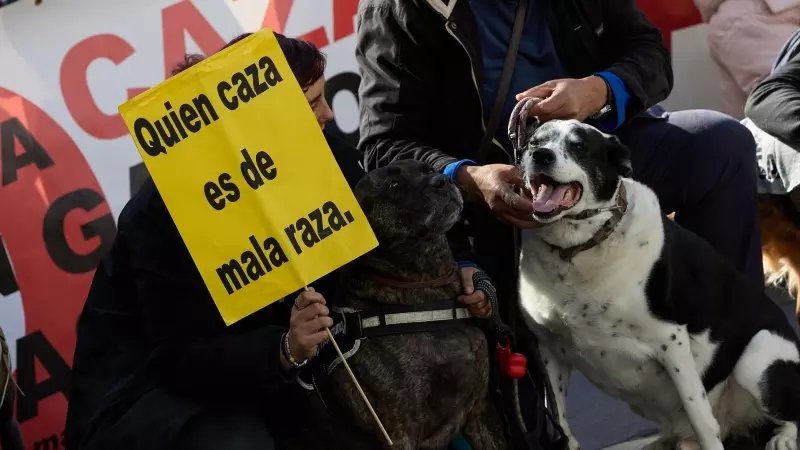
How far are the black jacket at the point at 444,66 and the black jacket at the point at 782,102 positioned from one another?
1.84 ft

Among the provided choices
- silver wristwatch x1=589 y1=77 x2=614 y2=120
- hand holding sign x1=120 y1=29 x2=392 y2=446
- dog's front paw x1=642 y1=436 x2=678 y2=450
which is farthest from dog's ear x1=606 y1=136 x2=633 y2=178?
dog's front paw x1=642 y1=436 x2=678 y2=450

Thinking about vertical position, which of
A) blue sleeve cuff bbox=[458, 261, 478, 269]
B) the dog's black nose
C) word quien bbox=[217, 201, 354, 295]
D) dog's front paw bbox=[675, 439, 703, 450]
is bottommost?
dog's front paw bbox=[675, 439, 703, 450]

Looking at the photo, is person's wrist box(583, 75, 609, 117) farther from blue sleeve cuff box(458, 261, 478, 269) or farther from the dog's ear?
blue sleeve cuff box(458, 261, 478, 269)

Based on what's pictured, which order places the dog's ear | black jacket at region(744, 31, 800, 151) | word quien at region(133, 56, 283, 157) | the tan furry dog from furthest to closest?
1. the tan furry dog
2. black jacket at region(744, 31, 800, 151)
3. the dog's ear
4. word quien at region(133, 56, 283, 157)

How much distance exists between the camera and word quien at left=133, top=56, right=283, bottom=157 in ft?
6.36

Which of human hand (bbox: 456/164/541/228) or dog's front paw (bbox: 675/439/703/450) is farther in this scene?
dog's front paw (bbox: 675/439/703/450)

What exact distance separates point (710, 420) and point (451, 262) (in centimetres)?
86

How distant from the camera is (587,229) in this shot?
245cm

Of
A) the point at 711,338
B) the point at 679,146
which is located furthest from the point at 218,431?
the point at 679,146

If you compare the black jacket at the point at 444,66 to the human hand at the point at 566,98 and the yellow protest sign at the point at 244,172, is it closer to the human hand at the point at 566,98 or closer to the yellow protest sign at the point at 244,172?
the human hand at the point at 566,98

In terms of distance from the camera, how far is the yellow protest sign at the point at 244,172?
195cm

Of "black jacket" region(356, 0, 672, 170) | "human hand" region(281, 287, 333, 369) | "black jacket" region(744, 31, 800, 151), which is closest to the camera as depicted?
"human hand" region(281, 287, 333, 369)

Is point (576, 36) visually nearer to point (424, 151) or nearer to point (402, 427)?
point (424, 151)

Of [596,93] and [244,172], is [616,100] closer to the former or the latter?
[596,93]
